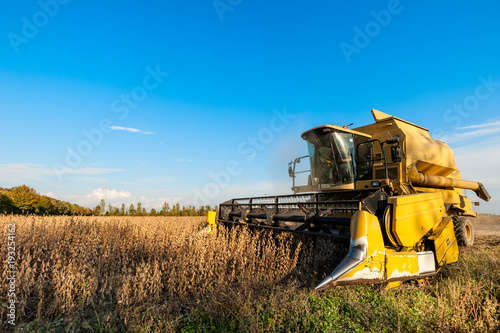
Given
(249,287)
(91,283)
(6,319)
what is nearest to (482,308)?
(249,287)

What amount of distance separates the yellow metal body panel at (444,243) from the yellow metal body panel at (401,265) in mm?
824

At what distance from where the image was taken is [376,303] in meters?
3.52

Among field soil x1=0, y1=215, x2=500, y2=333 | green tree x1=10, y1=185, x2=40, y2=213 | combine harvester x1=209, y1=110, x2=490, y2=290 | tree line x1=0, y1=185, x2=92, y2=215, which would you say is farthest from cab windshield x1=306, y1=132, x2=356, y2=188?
green tree x1=10, y1=185, x2=40, y2=213

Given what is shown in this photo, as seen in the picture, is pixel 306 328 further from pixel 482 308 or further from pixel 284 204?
pixel 284 204

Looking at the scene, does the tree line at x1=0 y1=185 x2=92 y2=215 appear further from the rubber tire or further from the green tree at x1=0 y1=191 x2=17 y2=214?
the rubber tire

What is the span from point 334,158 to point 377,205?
304 cm

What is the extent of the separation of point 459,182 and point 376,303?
6.82 metres

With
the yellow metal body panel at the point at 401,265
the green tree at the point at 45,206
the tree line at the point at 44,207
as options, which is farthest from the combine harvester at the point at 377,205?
the green tree at the point at 45,206

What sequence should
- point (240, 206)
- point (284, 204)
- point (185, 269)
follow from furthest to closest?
point (240, 206) < point (284, 204) < point (185, 269)

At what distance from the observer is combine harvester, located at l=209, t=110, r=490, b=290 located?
12.0 ft

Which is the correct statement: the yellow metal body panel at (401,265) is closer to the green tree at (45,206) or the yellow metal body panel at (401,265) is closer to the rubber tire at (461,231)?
the rubber tire at (461,231)

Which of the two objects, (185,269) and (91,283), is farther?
(185,269)

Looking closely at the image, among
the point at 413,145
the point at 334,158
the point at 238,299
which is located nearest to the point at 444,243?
the point at 334,158

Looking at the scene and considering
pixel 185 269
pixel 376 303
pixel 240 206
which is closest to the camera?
pixel 376 303
